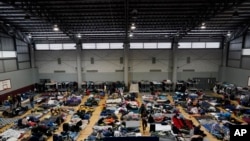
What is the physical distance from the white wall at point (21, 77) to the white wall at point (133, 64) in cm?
135

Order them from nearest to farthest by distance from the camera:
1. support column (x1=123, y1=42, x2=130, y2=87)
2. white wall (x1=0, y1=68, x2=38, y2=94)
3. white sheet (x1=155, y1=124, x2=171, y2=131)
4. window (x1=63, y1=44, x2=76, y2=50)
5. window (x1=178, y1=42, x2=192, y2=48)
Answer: white sheet (x1=155, y1=124, x2=171, y2=131)
white wall (x1=0, y1=68, x2=38, y2=94)
support column (x1=123, y1=42, x2=130, y2=87)
window (x1=178, y1=42, x2=192, y2=48)
window (x1=63, y1=44, x2=76, y2=50)

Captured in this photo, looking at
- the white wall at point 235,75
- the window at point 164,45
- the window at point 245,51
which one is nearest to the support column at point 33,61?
the window at point 164,45

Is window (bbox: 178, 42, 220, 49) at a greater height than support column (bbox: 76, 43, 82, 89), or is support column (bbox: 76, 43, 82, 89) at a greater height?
window (bbox: 178, 42, 220, 49)

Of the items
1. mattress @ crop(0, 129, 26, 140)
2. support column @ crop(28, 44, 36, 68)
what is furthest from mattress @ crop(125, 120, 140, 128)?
support column @ crop(28, 44, 36, 68)

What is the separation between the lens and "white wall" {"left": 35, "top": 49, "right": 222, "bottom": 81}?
2305cm

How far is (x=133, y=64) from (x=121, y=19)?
7.94m

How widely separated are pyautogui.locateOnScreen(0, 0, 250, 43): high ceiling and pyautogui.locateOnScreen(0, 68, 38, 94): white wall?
412 cm

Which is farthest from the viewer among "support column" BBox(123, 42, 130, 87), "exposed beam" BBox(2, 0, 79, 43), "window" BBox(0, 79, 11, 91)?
"support column" BBox(123, 42, 130, 87)

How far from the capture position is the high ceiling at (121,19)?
13695 mm

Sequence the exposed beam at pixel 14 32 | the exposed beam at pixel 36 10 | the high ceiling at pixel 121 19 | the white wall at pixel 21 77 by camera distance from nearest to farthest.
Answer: the exposed beam at pixel 36 10 < the high ceiling at pixel 121 19 < the exposed beam at pixel 14 32 < the white wall at pixel 21 77

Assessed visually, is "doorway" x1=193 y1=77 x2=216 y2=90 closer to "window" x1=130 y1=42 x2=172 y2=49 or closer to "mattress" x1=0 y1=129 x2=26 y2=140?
"window" x1=130 y1=42 x2=172 y2=49

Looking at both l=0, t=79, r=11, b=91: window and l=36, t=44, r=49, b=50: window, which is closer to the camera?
l=0, t=79, r=11, b=91: window

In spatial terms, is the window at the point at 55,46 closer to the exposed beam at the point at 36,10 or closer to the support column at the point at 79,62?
the support column at the point at 79,62

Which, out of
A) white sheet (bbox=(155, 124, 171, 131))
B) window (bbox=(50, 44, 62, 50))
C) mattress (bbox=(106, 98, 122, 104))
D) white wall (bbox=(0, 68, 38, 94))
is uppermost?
window (bbox=(50, 44, 62, 50))
